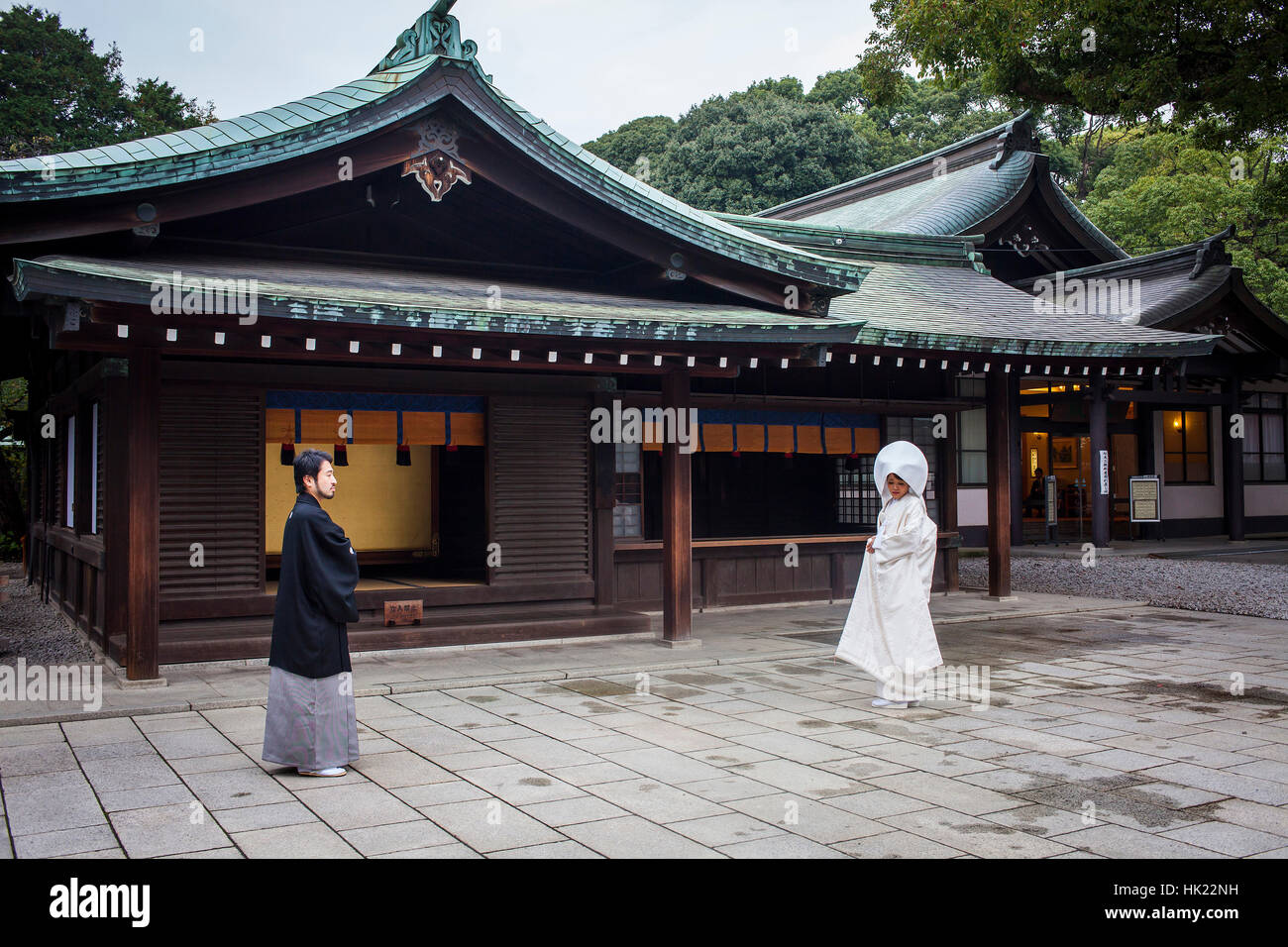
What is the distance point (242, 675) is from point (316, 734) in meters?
3.59

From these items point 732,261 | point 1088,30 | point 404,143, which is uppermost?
point 1088,30

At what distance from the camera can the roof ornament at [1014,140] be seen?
21.1 meters

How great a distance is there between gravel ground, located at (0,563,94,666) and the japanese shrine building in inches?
16.5

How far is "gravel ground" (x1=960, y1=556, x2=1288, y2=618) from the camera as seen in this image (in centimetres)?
1419

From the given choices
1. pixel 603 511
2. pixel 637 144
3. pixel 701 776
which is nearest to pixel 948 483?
pixel 603 511

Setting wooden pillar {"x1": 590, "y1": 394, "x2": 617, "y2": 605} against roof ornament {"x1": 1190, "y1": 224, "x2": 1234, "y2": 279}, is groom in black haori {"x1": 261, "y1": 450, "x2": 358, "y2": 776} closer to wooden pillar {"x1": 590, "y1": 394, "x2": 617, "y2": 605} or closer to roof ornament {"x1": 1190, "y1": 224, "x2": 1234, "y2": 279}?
wooden pillar {"x1": 590, "y1": 394, "x2": 617, "y2": 605}

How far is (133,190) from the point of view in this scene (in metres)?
8.40

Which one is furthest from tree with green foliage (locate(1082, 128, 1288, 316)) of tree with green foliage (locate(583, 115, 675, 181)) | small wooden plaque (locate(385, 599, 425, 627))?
small wooden plaque (locate(385, 599, 425, 627))

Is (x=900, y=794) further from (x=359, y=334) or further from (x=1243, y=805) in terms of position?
(x=359, y=334)

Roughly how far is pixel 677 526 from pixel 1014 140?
47.8 feet

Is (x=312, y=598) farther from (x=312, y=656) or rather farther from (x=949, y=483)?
(x=949, y=483)

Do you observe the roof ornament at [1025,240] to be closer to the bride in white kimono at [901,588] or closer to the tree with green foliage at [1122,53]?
the tree with green foliage at [1122,53]

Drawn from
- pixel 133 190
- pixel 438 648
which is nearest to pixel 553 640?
pixel 438 648

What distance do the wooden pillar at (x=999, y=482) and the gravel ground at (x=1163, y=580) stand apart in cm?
199
